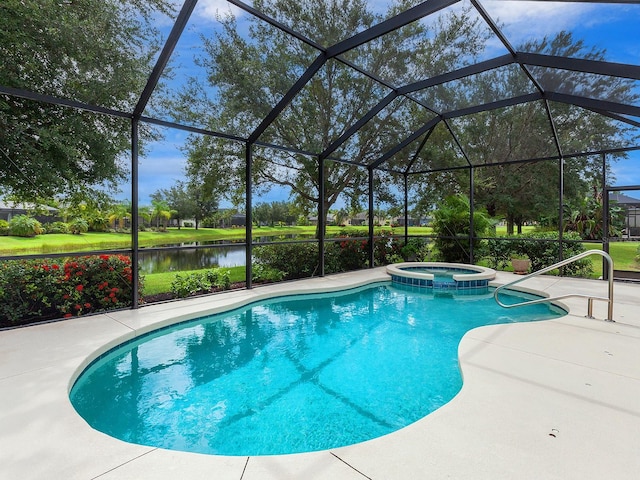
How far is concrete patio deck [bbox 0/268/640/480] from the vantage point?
1.84m

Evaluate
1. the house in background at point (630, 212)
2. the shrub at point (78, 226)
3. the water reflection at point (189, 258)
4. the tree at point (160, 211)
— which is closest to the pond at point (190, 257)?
the water reflection at point (189, 258)

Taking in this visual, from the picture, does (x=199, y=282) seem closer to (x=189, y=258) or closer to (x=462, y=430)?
(x=189, y=258)

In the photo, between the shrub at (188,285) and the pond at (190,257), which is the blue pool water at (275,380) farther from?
the pond at (190,257)

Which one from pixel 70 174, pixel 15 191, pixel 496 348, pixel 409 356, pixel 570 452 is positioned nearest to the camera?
pixel 570 452

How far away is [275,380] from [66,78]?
521cm

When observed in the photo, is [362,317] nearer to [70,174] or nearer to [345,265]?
[345,265]

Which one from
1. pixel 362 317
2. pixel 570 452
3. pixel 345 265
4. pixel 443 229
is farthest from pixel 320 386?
pixel 443 229

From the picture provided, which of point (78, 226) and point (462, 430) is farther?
point (78, 226)

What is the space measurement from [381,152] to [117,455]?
9.21 m

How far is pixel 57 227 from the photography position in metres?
4.98

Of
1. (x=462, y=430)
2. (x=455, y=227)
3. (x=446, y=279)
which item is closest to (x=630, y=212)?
(x=455, y=227)

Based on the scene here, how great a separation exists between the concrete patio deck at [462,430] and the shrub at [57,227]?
1.72 m

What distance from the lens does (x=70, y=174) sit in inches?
193

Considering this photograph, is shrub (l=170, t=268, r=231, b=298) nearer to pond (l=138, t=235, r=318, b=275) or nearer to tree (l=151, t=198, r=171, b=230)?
pond (l=138, t=235, r=318, b=275)
